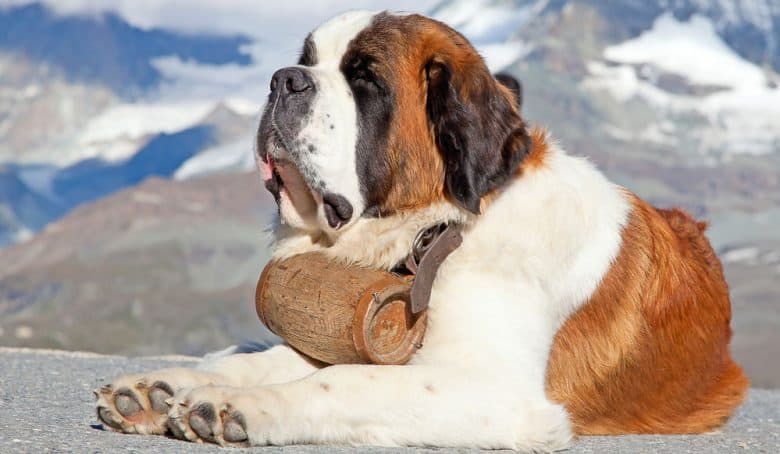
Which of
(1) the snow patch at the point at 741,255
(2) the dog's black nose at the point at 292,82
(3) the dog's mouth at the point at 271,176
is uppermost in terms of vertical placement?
(2) the dog's black nose at the point at 292,82

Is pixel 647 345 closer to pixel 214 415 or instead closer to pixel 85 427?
pixel 214 415

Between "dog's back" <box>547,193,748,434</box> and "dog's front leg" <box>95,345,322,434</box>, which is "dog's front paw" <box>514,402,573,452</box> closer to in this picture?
"dog's back" <box>547,193,748,434</box>

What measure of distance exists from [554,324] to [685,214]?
1.45 metres

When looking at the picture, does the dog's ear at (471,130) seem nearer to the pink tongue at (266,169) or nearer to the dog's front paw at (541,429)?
the pink tongue at (266,169)

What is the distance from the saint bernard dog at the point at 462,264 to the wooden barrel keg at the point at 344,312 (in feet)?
0.42

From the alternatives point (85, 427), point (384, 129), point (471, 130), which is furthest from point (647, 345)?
point (85, 427)

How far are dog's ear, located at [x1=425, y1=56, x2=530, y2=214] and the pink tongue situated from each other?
725 mm

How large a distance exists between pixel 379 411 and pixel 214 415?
621 mm

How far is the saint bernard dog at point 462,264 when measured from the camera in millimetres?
3949

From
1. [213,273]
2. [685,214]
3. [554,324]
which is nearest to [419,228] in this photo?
[554,324]

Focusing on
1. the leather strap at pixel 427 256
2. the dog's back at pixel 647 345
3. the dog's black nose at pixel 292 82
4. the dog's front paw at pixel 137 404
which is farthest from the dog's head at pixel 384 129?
the dog's front paw at pixel 137 404

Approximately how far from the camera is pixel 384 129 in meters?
4.41

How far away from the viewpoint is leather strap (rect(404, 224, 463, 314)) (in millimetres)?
4262

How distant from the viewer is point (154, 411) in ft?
13.1
